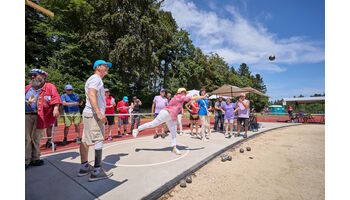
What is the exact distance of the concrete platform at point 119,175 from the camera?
2592mm

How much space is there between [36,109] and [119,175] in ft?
7.65

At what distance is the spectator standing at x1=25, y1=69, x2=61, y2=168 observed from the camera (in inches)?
141

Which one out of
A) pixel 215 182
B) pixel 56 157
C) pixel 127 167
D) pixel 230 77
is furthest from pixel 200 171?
pixel 230 77

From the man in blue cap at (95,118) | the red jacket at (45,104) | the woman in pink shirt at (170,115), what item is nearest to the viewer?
the man in blue cap at (95,118)

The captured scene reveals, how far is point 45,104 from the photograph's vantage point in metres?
3.81

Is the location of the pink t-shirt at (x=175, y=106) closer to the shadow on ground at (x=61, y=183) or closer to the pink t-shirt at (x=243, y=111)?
the shadow on ground at (x=61, y=183)

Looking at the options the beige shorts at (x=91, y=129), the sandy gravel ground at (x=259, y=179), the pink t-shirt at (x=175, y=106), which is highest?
the pink t-shirt at (x=175, y=106)

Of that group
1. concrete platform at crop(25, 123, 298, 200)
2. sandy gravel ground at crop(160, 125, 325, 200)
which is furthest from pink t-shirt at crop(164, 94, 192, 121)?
sandy gravel ground at crop(160, 125, 325, 200)

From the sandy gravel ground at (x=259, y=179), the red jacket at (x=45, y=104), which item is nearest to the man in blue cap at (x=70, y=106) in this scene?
the red jacket at (x=45, y=104)

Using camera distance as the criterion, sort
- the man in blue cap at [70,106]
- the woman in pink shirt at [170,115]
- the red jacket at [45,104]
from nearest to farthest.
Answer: the red jacket at [45,104] < the woman in pink shirt at [170,115] < the man in blue cap at [70,106]

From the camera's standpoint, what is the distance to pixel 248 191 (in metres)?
3.08

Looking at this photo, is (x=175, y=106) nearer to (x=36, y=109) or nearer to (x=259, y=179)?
(x=259, y=179)

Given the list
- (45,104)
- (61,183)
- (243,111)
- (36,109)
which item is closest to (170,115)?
(61,183)
